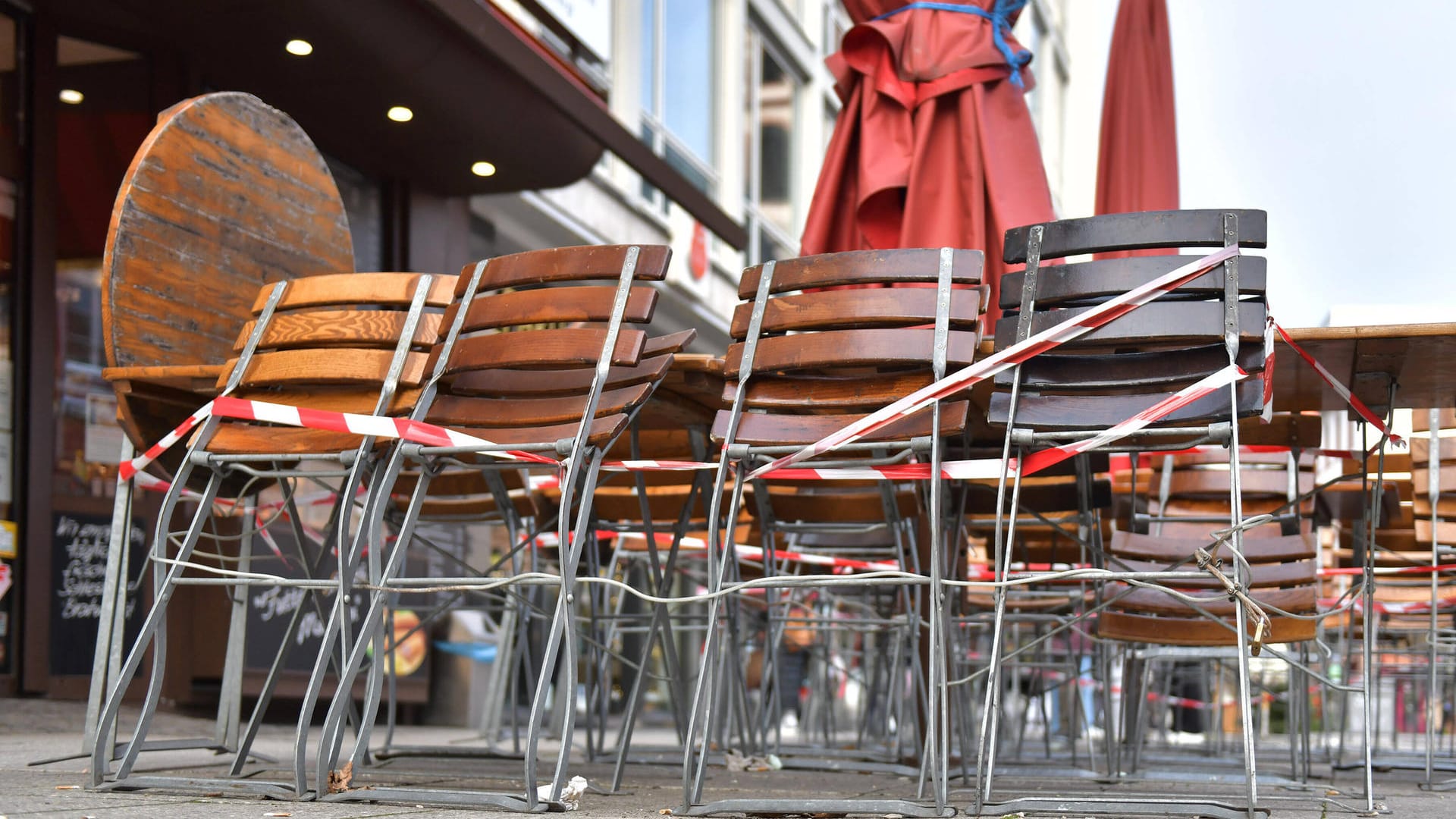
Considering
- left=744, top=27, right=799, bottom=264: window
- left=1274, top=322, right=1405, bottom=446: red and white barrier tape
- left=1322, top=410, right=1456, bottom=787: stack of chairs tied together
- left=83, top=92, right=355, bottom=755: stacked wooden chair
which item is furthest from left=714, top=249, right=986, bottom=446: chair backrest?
left=744, top=27, right=799, bottom=264: window

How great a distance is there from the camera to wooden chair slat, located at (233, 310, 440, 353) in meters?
3.47

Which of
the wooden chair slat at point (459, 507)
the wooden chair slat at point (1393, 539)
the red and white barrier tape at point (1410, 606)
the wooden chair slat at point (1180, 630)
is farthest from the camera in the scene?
the red and white barrier tape at point (1410, 606)

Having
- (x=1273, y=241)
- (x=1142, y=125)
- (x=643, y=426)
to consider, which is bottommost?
(x=643, y=426)

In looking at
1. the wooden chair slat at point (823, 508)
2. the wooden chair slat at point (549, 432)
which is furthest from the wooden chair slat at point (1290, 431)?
the wooden chair slat at point (549, 432)

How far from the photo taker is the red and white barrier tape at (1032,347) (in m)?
2.90

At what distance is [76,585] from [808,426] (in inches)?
181

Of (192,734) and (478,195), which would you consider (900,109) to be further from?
(478,195)

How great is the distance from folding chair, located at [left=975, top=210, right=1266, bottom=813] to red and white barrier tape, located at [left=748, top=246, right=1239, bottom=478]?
22 millimetres

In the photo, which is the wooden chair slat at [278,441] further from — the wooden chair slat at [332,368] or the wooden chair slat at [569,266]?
the wooden chair slat at [569,266]

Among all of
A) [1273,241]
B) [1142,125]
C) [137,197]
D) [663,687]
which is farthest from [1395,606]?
[663,687]

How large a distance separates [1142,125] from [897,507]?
118 inches

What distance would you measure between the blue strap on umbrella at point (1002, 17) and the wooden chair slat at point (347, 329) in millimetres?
2251

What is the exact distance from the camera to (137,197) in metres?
3.92

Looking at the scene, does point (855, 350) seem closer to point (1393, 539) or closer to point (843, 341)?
point (843, 341)
